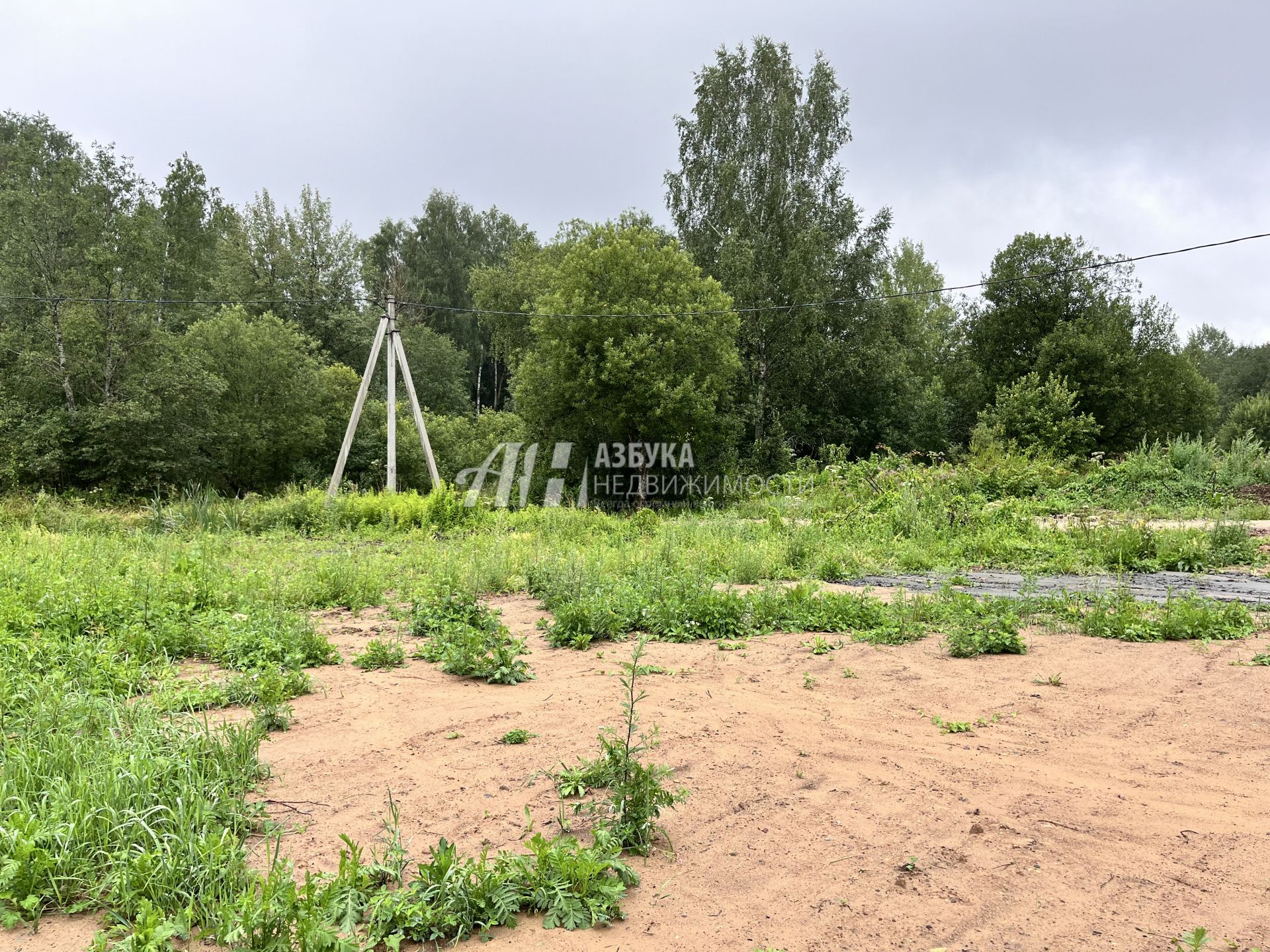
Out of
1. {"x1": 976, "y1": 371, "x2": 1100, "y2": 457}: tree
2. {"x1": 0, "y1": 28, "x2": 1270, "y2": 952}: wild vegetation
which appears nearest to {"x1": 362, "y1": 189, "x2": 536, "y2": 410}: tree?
{"x1": 0, "y1": 28, "x2": 1270, "y2": 952}: wild vegetation

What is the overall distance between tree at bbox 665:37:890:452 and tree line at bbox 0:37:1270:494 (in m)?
0.09

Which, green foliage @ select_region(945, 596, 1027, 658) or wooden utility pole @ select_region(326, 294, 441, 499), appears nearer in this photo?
green foliage @ select_region(945, 596, 1027, 658)

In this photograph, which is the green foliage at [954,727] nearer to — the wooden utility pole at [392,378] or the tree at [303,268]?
the wooden utility pole at [392,378]

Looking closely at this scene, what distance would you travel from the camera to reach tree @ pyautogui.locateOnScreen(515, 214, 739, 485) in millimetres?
19844

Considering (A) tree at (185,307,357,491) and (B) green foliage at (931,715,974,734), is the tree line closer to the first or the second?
(A) tree at (185,307,357,491)

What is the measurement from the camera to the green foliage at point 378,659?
4.75 m

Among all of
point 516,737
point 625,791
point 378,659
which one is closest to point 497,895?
point 625,791

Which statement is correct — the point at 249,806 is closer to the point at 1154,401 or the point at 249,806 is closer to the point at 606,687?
the point at 606,687

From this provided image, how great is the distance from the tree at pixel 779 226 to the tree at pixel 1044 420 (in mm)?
5214

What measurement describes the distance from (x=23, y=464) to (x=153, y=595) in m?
16.9

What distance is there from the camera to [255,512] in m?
13.3

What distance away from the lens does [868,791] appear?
296 centimetres

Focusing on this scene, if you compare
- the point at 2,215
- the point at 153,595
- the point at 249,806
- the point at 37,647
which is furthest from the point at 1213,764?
the point at 2,215

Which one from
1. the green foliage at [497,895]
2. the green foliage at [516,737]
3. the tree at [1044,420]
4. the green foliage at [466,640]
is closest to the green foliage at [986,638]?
the green foliage at [466,640]
